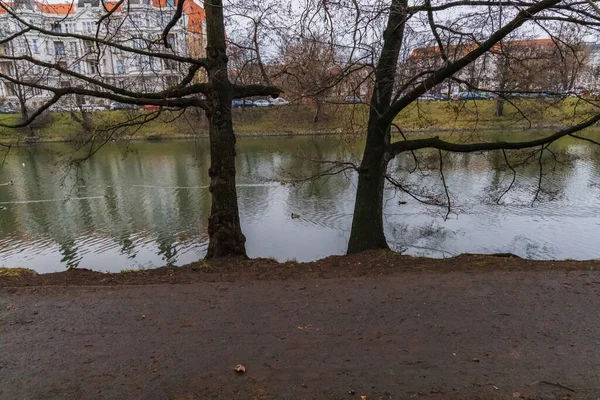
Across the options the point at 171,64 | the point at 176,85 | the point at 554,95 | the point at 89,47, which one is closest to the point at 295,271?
the point at 176,85

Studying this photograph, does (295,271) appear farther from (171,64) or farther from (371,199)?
(171,64)

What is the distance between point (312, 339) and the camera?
393 centimetres

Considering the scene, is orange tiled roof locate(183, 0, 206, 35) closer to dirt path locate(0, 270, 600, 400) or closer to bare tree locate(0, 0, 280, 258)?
bare tree locate(0, 0, 280, 258)

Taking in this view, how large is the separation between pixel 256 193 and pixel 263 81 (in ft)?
33.6

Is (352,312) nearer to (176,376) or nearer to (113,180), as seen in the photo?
(176,376)

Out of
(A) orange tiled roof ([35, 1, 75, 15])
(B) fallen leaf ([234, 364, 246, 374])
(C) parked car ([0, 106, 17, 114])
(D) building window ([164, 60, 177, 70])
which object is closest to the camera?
(B) fallen leaf ([234, 364, 246, 374])

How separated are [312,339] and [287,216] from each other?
11090mm

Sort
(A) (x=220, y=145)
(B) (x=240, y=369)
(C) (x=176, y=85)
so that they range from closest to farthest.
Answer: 1. (B) (x=240, y=369)
2. (A) (x=220, y=145)
3. (C) (x=176, y=85)

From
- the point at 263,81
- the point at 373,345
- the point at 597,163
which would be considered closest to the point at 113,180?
the point at 263,81

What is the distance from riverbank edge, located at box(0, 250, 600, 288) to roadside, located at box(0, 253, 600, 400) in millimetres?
123

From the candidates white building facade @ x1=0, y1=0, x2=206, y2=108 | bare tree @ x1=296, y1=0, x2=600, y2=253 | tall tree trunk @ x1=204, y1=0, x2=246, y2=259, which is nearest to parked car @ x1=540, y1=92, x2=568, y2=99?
bare tree @ x1=296, y1=0, x2=600, y2=253

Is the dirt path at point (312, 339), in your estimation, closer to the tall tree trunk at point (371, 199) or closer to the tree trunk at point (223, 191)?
the tree trunk at point (223, 191)

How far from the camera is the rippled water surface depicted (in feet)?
37.3

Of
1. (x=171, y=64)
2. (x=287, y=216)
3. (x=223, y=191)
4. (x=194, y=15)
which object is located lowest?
(x=287, y=216)
